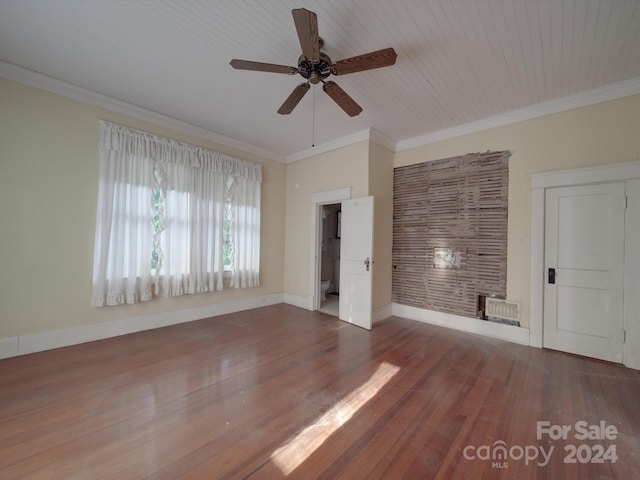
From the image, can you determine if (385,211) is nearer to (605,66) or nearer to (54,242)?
(605,66)

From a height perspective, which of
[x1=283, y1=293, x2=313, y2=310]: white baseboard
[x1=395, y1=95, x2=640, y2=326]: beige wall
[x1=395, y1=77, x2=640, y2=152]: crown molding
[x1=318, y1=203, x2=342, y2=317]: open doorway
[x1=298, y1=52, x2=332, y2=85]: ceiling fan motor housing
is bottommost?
[x1=283, y1=293, x2=313, y2=310]: white baseboard

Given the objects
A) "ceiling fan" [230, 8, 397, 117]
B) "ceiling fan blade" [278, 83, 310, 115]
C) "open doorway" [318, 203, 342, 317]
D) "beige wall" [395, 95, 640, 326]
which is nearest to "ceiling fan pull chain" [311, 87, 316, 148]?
"ceiling fan blade" [278, 83, 310, 115]

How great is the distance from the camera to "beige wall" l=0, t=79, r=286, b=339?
2.64m

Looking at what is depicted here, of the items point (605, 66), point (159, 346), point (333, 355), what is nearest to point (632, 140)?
point (605, 66)

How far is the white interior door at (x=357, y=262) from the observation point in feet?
12.3

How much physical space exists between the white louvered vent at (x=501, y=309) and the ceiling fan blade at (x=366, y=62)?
3.24 meters

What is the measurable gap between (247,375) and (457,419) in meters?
1.80

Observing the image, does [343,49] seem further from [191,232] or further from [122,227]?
[122,227]

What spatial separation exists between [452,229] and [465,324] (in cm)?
140

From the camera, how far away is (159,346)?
2994 millimetres

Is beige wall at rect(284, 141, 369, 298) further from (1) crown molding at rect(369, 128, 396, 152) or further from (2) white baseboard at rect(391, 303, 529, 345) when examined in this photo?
(2) white baseboard at rect(391, 303, 529, 345)

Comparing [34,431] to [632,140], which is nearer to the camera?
[34,431]

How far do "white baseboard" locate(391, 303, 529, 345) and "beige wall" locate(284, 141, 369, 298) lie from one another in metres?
1.82

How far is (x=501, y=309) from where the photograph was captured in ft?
11.0
